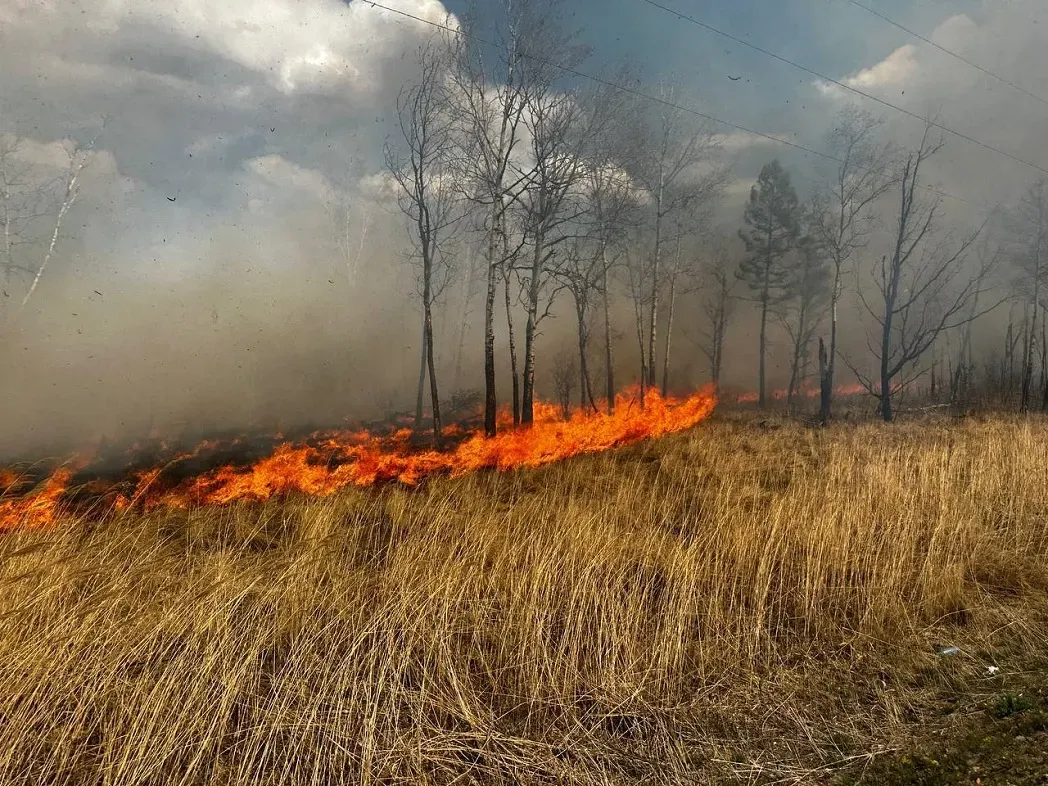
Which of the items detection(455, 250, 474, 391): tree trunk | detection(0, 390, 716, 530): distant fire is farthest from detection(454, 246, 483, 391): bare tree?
detection(0, 390, 716, 530): distant fire

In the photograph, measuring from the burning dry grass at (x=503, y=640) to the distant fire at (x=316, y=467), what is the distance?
1747 mm

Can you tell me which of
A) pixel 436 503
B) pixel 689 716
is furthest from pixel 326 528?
pixel 689 716

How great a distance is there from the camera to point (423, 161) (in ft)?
51.9

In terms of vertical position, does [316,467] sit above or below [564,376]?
below

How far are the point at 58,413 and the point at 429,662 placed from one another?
66.3ft

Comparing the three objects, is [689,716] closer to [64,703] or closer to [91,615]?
[64,703]

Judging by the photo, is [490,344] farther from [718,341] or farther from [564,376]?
[718,341]

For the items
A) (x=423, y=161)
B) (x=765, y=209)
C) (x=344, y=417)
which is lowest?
(x=344, y=417)

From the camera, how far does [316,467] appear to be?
11031mm

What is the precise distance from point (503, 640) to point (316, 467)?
26.9 ft

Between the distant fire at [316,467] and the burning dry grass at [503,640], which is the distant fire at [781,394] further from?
the burning dry grass at [503,640]

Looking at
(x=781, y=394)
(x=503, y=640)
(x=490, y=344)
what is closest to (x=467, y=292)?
(x=490, y=344)

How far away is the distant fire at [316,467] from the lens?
26.7ft

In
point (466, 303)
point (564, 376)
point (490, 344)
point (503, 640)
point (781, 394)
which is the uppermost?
point (466, 303)
